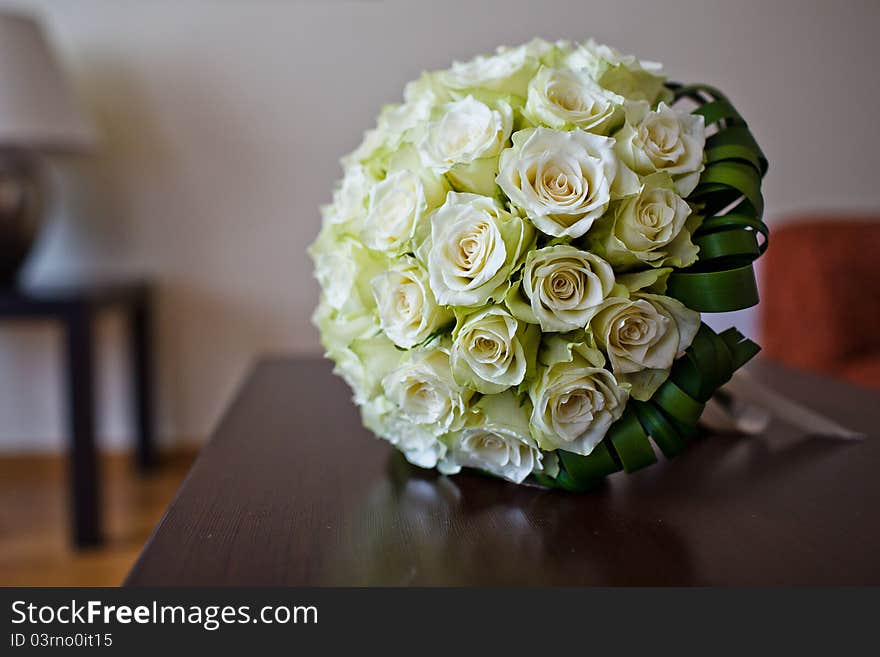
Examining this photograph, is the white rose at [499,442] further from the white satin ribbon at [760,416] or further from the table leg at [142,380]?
the table leg at [142,380]

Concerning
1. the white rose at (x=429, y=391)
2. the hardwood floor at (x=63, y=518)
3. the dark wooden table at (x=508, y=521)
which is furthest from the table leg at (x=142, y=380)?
the white rose at (x=429, y=391)

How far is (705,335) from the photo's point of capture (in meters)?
0.58

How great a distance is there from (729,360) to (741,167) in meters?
0.14

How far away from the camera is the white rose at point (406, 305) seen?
1.85ft

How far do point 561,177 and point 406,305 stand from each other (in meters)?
0.14

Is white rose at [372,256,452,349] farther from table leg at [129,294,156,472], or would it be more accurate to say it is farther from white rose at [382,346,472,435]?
table leg at [129,294,156,472]

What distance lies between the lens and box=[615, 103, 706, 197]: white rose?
0.56 m

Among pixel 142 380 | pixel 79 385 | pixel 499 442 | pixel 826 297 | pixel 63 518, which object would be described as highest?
pixel 499 442

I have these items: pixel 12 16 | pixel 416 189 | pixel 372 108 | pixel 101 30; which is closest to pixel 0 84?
pixel 12 16

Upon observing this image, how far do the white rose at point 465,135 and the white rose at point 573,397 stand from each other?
0.46 feet

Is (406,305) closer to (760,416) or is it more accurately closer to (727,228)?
(727,228)

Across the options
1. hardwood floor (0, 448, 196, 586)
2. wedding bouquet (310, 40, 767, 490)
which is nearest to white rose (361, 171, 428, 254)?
wedding bouquet (310, 40, 767, 490)

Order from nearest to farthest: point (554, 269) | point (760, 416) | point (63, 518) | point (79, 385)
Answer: point (554, 269) < point (760, 416) < point (79, 385) < point (63, 518)

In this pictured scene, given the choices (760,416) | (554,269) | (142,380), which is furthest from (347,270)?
(142,380)
